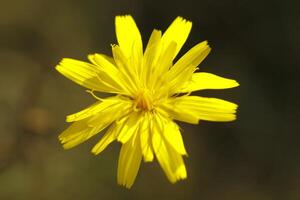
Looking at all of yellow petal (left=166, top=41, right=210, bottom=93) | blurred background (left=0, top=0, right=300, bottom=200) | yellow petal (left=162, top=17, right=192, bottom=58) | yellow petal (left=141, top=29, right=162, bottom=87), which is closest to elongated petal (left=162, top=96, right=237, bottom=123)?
yellow petal (left=166, top=41, right=210, bottom=93)

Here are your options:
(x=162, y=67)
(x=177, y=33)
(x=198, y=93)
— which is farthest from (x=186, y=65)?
(x=198, y=93)

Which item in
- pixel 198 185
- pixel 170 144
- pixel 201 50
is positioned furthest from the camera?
pixel 198 185

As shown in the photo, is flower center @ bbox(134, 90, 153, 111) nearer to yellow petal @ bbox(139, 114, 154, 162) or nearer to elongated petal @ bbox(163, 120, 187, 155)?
yellow petal @ bbox(139, 114, 154, 162)

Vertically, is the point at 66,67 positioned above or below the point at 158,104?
above

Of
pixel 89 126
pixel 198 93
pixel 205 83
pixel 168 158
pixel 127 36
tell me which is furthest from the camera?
pixel 198 93

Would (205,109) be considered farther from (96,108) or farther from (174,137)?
(96,108)
